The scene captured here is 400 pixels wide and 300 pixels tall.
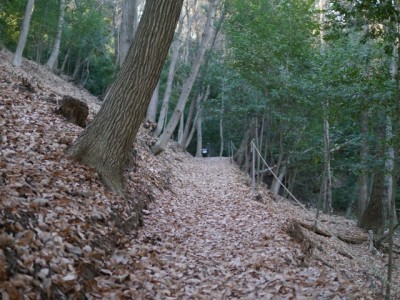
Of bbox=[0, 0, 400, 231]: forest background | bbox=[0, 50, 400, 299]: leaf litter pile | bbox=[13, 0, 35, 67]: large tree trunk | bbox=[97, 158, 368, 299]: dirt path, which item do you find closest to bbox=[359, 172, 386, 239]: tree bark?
bbox=[0, 0, 400, 231]: forest background

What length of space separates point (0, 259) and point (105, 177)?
3309 millimetres

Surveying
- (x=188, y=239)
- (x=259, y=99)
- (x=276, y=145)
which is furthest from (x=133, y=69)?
(x=276, y=145)

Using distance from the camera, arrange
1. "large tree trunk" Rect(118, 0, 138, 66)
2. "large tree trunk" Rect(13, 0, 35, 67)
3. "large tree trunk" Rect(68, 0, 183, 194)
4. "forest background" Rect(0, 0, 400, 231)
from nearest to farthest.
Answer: "large tree trunk" Rect(68, 0, 183, 194)
"forest background" Rect(0, 0, 400, 231)
"large tree trunk" Rect(118, 0, 138, 66)
"large tree trunk" Rect(13, 0, 35, 67)

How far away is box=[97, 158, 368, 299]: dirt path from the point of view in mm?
4410

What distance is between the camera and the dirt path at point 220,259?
14.5 ft

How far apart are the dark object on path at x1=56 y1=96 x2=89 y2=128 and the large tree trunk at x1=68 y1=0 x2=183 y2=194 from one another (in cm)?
271

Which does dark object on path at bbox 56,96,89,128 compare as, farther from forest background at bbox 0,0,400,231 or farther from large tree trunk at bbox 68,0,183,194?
forest background at bbox 0,0,400,231

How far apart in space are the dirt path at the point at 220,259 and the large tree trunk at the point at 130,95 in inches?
53.3

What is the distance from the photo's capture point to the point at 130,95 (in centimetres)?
652

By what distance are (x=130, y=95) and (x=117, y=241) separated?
2.32m

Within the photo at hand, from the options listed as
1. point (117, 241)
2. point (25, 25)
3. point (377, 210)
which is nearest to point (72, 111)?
point (117, 241)

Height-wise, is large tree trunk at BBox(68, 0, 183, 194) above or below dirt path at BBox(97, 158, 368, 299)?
above

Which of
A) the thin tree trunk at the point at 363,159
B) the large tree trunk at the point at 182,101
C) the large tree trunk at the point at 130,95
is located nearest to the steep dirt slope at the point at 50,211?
the large tree trunk at the point at 130,95

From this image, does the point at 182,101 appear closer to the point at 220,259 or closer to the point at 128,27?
the point at 128,27
